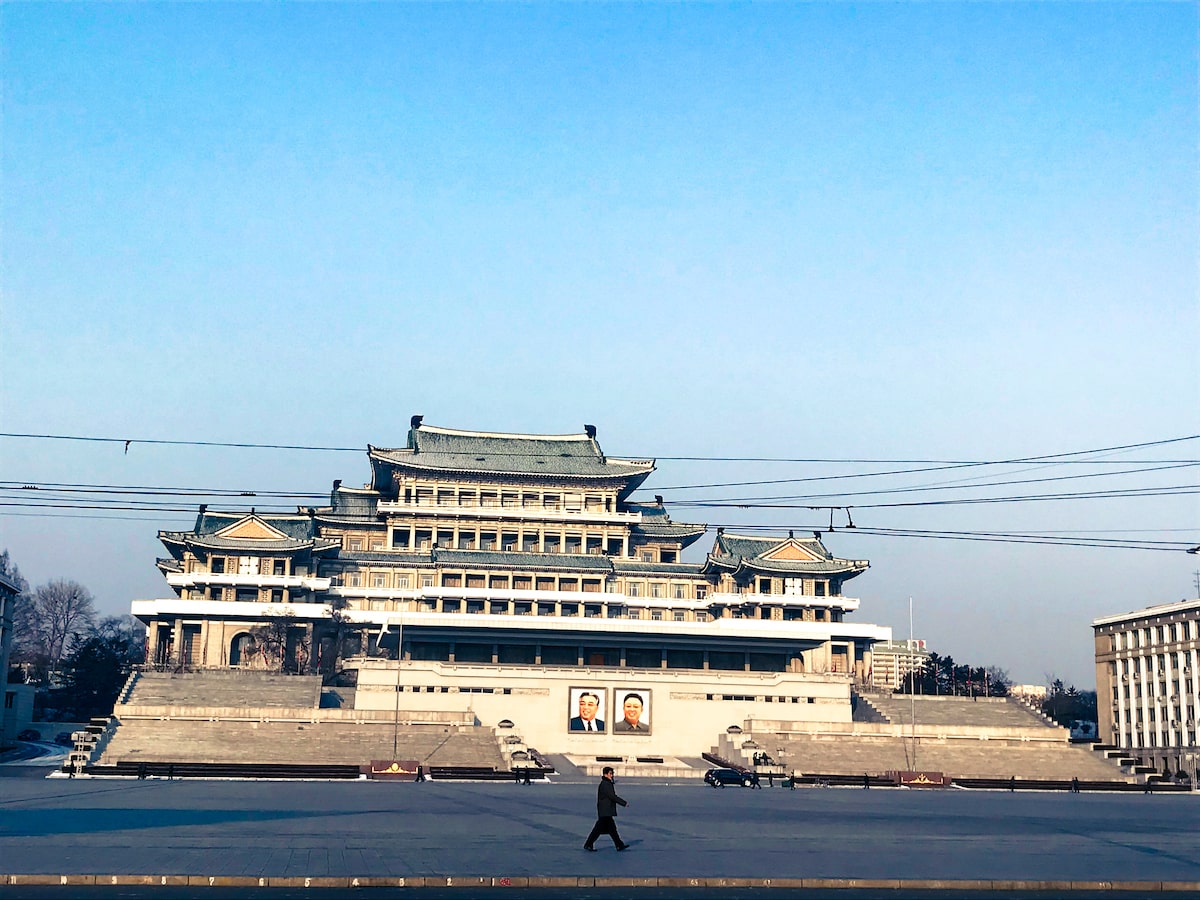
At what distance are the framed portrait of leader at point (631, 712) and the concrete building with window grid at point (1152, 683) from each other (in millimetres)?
35821

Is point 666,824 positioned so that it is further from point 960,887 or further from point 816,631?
point 816,631

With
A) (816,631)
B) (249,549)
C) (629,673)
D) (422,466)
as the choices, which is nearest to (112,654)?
(249,549)

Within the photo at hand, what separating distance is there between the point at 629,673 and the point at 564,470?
22576mm

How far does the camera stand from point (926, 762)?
61.3 m

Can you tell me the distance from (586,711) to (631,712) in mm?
2425

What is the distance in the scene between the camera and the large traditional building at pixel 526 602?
6938 cm

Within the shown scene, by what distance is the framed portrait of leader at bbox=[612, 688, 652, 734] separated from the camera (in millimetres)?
68000

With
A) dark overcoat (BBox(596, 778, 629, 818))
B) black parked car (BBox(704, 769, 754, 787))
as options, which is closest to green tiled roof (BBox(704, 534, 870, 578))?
black parked car (BBox(704, 769, 754, 787))

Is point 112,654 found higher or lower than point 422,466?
lower

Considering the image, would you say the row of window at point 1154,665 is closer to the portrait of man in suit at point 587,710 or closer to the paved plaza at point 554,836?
the portrait of man in suit at point 587,710

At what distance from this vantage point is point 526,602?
281 feet

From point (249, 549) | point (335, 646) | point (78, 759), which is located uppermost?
point (249, 549)

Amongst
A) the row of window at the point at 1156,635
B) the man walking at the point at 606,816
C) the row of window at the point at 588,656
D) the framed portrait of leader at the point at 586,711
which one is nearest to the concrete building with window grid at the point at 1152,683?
the row of window at the point at 1156,635

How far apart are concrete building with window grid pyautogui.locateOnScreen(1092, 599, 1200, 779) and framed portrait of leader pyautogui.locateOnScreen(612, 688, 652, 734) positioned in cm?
3582
